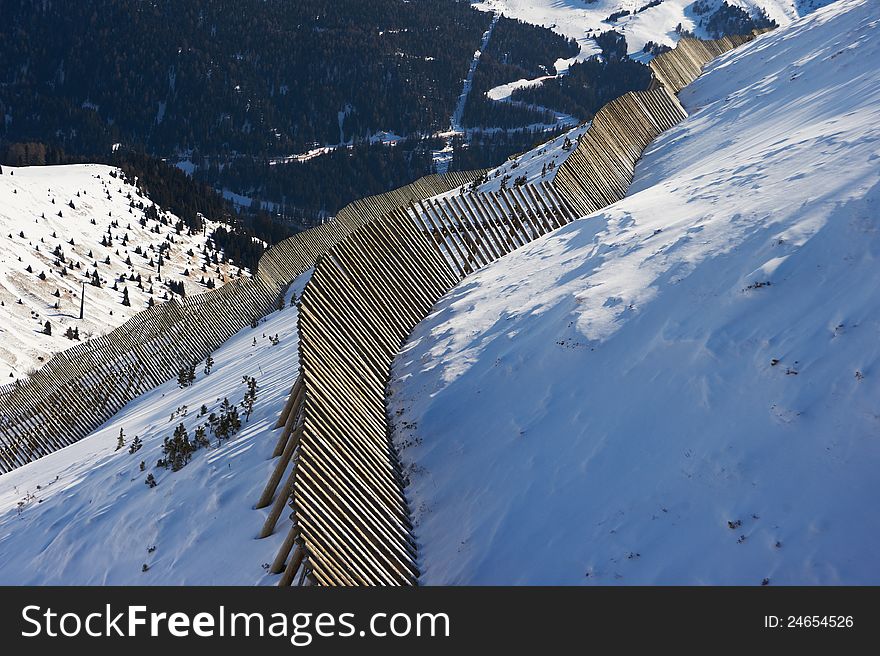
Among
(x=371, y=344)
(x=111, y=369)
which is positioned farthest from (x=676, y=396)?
(x=111, y=369)

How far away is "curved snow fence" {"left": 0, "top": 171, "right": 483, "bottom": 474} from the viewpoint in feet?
48.1

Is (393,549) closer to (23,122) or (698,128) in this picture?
(698,128)

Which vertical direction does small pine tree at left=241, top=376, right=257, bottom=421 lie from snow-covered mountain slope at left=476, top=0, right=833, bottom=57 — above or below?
below

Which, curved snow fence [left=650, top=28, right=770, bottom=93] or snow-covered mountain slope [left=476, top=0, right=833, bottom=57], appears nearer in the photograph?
curved snow fence [left=650, top=28, right=770, bottom=93]

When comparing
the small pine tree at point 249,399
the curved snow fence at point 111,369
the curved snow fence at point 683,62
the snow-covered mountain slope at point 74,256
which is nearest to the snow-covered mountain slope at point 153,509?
the small pine tree at point 249,399

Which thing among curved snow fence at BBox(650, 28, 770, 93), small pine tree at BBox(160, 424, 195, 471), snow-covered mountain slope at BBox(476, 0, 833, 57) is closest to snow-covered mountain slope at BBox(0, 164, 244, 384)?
small pine tree at BBox(160, 424, 195, 471)

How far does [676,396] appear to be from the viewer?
6.93 meters

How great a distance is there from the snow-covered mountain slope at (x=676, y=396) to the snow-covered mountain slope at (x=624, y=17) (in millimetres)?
99580

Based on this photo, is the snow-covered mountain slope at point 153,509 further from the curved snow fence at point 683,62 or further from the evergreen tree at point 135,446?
the curved snow fence at point 683,62

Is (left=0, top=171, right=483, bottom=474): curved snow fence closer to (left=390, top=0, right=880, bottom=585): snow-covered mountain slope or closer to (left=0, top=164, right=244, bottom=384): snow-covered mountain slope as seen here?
(left=0, top=164, right=244, bottom=384): snow-covered mountain slope

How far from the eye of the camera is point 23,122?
93625 mm

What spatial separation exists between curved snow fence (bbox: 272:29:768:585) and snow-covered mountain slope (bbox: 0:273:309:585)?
0.42m

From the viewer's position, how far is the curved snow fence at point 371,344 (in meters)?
6.39

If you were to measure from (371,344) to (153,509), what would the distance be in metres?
3.47
